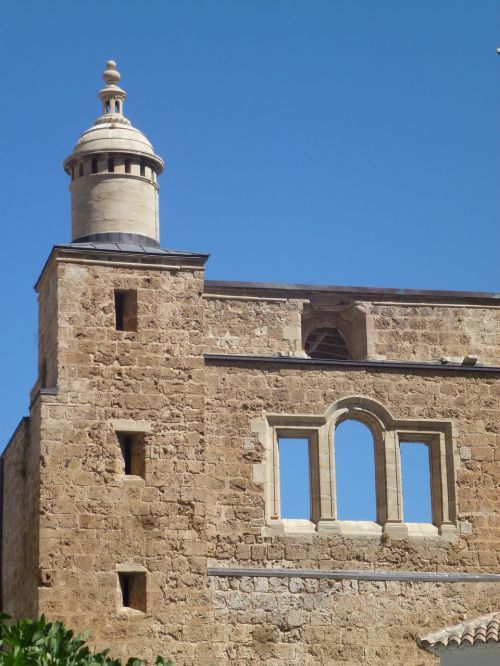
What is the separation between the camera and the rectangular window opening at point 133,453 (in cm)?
2698

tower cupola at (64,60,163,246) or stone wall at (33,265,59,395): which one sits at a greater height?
tower cupola at (64,60,163,246)

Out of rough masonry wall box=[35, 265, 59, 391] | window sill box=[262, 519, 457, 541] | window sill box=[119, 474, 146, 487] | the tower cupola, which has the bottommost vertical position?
window sill box=[262, 519, 457, 541]

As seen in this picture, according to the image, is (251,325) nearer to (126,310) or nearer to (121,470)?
(126,310)

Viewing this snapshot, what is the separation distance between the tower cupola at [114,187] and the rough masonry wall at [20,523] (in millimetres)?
3239

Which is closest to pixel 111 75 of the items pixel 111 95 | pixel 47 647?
pixel 111 95

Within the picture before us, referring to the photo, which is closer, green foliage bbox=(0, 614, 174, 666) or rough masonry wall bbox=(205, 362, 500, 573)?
green foliage bbox=(0, 614, 174, 666)

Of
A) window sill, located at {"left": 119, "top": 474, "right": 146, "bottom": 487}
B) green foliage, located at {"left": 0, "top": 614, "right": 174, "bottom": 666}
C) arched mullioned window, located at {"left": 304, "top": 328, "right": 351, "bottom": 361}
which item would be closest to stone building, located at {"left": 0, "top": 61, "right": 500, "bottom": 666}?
window sill, located at {"left": 119, "top": 474, "right": 146, "bottom": 487}

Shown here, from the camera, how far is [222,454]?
27531 millimetres

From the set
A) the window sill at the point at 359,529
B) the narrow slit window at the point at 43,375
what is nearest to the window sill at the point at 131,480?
the window sill at the point at 359,529

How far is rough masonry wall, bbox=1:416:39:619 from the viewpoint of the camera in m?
26.7

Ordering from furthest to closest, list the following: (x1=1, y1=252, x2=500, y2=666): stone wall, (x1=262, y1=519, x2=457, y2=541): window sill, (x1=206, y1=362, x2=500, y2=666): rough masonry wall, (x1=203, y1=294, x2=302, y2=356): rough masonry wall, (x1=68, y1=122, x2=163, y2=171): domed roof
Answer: (x1=68, y1=122, x2=163, y2=171): domed roof
(x1=203, y1=294, x2=302, y2=356): rough masonry wall
(x1=262, y1=519, x2=457, y2=541): window sill
(x1=206, y1=362, x2=500, y2=666): rough masonry wall
(x1=1, y1=252, x2=500, y2=666): stone wall

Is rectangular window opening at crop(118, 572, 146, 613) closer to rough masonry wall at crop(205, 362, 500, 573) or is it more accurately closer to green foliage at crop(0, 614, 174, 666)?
rough masonry wall at crop(205, 362, 500, 573)

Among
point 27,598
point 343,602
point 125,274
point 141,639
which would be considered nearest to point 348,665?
point 343,602

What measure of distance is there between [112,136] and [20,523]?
609 centimetres
